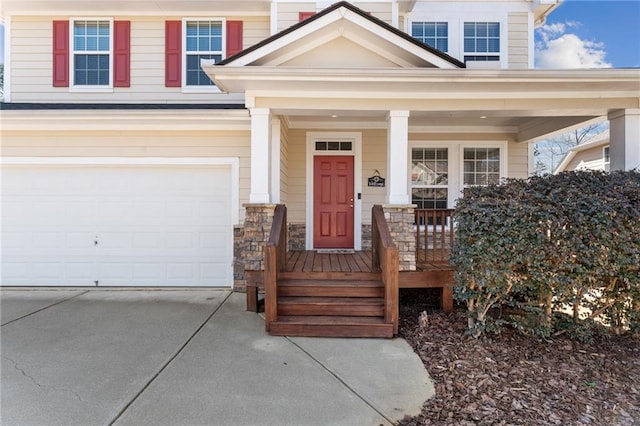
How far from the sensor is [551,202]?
13.0ft

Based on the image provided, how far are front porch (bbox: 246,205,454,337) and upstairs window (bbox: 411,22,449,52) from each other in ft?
13.1

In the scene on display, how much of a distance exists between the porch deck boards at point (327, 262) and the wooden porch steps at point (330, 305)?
18 centimetres

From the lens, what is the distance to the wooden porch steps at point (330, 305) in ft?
14.7

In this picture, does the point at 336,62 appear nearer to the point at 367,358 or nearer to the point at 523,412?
the point at 367,358

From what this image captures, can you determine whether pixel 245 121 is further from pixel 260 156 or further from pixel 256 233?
pixel 256 233

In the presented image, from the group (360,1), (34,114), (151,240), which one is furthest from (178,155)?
(360,1)

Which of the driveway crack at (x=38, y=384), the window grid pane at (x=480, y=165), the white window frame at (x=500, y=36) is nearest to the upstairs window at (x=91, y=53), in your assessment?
the driveway crack at (x=38, y=384)

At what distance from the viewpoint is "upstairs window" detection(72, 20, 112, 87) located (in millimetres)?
7406

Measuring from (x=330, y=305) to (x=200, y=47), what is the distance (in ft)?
19.2

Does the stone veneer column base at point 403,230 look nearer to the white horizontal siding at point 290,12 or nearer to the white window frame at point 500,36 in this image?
the white window frame at point 500,36

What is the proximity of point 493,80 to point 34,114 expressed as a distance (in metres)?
7.34

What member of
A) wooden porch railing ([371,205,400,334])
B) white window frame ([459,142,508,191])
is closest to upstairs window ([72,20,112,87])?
wooden porch railing ([371,205,400,334])

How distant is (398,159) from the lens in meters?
5.38

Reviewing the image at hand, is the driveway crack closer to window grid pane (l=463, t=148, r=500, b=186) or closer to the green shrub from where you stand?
the green shrub
